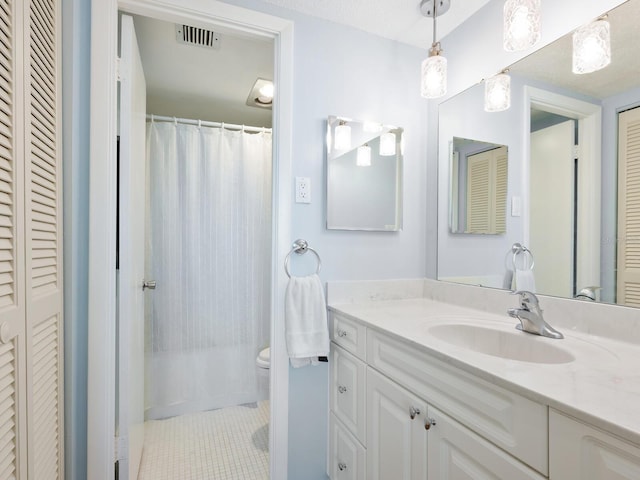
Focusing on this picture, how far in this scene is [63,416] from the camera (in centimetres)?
110

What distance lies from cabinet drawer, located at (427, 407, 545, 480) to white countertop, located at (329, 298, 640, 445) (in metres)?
0.16

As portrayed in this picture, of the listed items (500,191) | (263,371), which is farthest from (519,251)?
(263,371)

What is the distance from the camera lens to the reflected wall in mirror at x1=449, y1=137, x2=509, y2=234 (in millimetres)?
1368

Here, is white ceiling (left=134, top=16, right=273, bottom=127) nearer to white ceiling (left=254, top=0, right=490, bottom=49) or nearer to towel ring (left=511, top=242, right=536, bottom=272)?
white ceiling (left=254, top=0, right=490, bottom=49)

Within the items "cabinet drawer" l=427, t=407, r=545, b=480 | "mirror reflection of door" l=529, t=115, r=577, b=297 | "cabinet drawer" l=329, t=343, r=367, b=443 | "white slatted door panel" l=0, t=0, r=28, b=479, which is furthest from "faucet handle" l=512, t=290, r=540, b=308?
"white slatted door panel" l=0, t=0, r=28, b=479

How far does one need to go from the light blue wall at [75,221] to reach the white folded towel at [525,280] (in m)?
1.65

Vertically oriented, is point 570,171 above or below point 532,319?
above

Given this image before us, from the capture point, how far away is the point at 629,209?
95cm

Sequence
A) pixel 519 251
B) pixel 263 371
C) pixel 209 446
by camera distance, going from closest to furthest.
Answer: pixel 519 251 → pixel 209 446 → pixel 263 371

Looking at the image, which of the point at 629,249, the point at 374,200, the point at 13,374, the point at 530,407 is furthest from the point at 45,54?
the point at 629,249

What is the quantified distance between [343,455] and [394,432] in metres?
0.46

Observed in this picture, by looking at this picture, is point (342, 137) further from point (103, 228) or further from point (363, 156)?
point (103, 228)

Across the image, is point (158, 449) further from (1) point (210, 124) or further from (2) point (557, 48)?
(2) point (557, 48)

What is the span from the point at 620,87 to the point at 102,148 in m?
1.73
